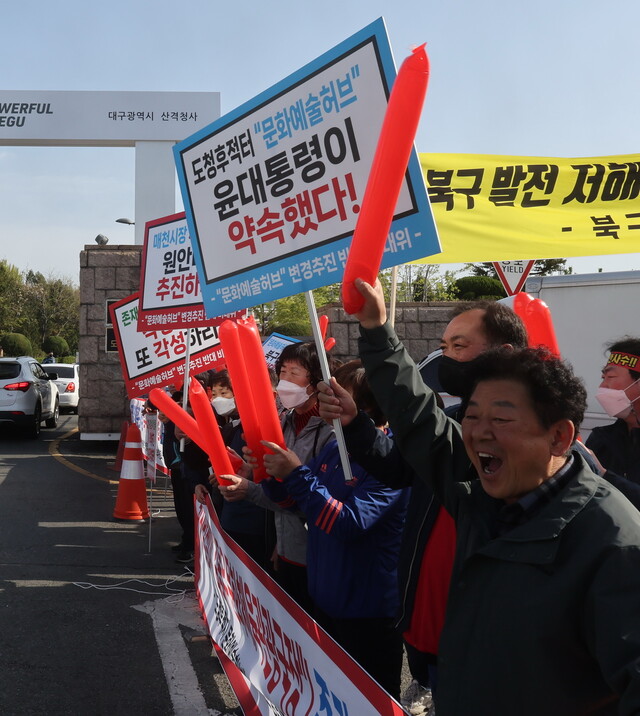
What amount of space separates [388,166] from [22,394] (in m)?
15.7

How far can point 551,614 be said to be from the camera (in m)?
1.41

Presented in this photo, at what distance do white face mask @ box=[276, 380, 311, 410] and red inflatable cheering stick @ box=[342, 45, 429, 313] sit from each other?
5.72ft

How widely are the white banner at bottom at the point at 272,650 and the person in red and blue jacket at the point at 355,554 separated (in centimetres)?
25

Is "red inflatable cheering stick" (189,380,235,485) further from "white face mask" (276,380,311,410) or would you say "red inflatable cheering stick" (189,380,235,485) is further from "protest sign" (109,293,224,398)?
"protest sign" (109,293,224,398)

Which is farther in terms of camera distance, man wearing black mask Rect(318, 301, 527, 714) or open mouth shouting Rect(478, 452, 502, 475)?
man wearing black mask Rect(318, 301, 527, 714)

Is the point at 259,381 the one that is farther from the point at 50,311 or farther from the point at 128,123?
the point at 50,311

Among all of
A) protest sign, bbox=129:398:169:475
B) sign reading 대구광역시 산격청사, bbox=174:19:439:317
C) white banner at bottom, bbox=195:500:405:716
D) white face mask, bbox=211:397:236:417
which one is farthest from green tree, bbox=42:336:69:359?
sign reading 대구광역시 산격청사, bbox=174:19:439:317

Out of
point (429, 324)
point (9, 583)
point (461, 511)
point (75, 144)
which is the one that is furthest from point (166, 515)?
point (75, 144)

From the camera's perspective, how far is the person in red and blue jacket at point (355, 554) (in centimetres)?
287

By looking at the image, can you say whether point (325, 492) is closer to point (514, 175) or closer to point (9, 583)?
point (514, 175)

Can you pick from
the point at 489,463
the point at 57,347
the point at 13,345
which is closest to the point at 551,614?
the point at 489,463

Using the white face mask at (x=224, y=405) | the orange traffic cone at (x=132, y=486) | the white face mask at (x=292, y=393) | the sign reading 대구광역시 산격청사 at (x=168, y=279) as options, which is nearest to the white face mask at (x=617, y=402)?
the white face mask at (x=292, y=393)

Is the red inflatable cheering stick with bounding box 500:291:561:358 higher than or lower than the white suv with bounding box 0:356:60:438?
higher

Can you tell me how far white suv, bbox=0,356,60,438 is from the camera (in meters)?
15.8
